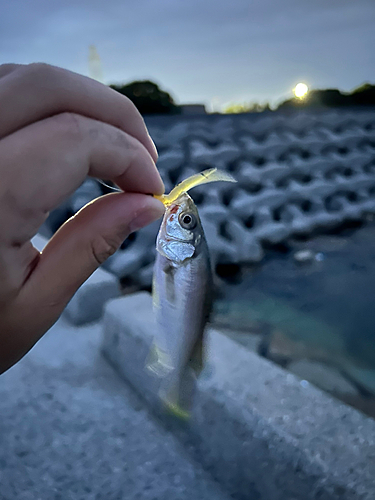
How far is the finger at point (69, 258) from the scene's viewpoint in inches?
37.3

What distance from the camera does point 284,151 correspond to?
17.0ft

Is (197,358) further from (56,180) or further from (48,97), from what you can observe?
(48,97)

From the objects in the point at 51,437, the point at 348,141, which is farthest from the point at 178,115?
the point at 51,437

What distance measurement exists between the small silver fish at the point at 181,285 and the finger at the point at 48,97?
26cm

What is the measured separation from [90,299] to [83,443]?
40.8 inches

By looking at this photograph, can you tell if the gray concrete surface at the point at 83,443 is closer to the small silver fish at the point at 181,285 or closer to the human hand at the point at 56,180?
the small silver fish at the point at 181,285

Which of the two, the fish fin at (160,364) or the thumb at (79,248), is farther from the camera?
the fish fin at (160,364)

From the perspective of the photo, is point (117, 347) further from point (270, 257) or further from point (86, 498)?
point (270, 257)

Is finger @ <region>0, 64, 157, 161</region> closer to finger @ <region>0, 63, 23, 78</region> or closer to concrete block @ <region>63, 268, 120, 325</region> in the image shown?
finger @ <region>0, 63, 23, 78</region>

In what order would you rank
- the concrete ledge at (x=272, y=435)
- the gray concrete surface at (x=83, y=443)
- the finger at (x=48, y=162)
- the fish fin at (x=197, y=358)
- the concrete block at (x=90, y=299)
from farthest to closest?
the concrete block at (x=90, y=299) < the gray concrete surface at (x=83, y=443) < the concrete ledge at (x=272, y=435) < the fish fin at (x=197, y=358) < the finger at (x=48, y=162)

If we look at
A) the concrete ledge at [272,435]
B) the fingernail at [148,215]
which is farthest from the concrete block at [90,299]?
the fingernail at [148,215]

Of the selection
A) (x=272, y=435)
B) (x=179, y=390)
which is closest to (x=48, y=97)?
(x=179, y=390)

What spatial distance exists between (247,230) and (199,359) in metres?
3.46

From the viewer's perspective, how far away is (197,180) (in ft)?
3.10
